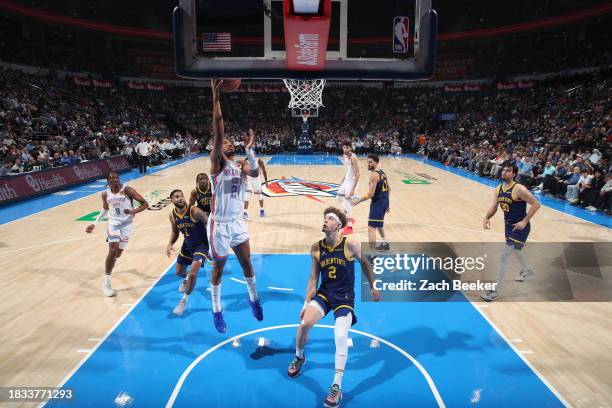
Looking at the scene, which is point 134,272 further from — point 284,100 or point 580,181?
point 284,100

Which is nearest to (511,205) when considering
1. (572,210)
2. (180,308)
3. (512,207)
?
(512,207)

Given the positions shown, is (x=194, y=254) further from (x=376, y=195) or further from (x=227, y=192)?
(x=376, y=195)

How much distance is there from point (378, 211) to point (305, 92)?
9.94 m

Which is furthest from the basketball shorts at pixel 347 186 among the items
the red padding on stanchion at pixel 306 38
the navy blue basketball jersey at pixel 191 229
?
the red padding on stanchion at pixel 306 38

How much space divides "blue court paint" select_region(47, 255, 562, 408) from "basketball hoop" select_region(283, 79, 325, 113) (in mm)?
9740

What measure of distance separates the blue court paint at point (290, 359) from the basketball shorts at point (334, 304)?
756 millimetres

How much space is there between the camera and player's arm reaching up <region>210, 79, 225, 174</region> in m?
3.99

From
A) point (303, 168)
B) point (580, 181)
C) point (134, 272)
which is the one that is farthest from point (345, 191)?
point (303, 168)

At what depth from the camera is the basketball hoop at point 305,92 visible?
15570mm

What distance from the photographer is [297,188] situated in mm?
16094

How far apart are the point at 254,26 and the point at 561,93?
96.3ft

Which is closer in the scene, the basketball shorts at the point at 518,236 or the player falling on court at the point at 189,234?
the player falling on court at the point at 189,234

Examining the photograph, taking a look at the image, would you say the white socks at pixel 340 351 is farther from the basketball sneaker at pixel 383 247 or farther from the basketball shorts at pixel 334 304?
the basketball sneaker at pixel 383 247

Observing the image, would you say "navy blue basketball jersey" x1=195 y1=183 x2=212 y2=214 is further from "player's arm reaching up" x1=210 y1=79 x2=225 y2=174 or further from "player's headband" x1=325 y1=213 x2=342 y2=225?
"player's headband" x1=325 y1=213 x2=342 y2=225
